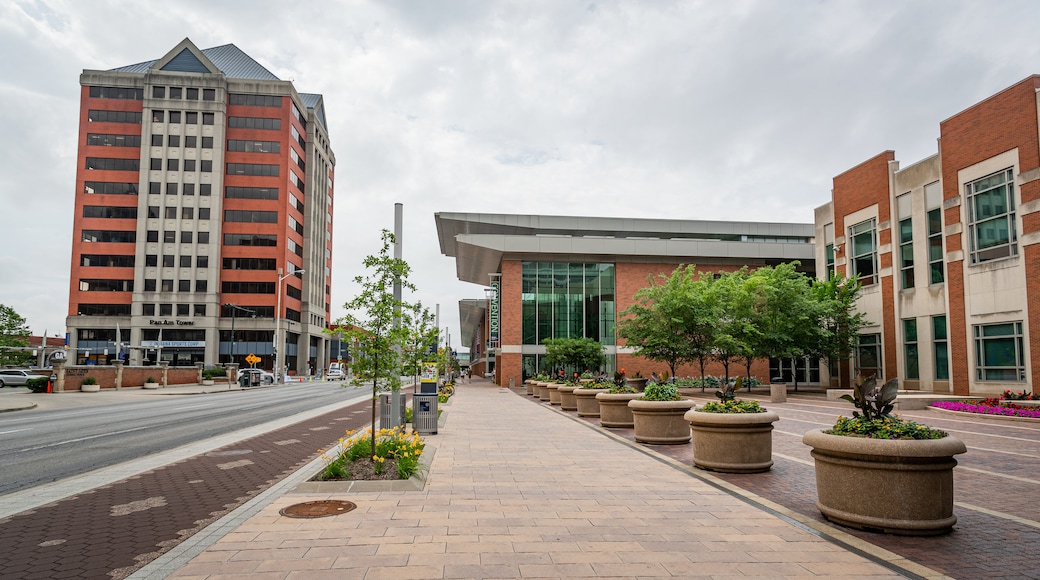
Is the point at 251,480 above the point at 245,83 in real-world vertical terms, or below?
below

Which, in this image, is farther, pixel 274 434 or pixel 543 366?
pixel 543 366

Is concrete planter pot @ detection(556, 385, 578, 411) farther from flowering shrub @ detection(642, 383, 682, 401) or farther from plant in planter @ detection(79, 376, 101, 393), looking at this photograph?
plant in planter @ detection(79, 376, 101, 393)

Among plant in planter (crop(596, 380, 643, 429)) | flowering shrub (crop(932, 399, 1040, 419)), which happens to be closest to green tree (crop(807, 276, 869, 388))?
flowering shrub (crop(932, 399, 1040, 419))

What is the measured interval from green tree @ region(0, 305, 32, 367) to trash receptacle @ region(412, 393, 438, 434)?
68621 millimetres

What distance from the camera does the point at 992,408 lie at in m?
20.2

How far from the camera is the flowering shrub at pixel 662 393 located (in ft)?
43.8

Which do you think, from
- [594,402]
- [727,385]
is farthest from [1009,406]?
[727,385]

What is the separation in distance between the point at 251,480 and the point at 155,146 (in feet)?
273

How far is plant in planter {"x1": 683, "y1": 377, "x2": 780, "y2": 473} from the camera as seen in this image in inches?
371

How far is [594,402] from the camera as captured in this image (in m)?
20.4

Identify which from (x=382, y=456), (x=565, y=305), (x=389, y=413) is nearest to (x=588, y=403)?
(x=389, y=413)

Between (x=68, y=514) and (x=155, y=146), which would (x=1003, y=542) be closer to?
(x=68, y=514)

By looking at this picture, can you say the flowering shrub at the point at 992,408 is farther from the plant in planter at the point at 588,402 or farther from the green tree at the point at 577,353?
the green tree at the point at 577,353

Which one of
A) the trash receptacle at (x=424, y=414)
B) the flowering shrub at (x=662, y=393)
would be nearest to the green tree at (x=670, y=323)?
the flowering shrub at (x=662, y=393)
